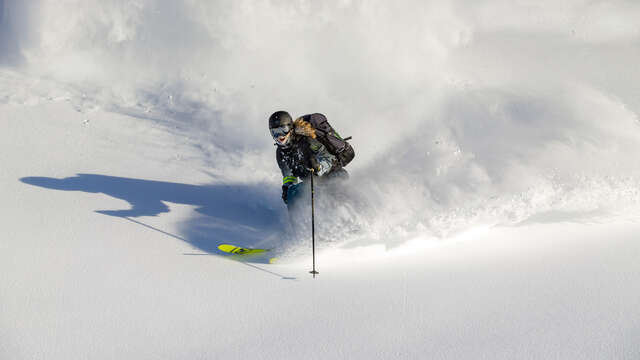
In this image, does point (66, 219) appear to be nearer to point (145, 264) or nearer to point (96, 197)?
point (96, 197)

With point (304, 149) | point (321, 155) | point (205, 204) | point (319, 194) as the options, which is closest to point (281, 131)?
point (304, 149)

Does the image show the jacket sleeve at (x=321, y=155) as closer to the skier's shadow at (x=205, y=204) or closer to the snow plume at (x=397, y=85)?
the snow plume at (x=397, y=85)

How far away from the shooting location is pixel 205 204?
25.0 ft

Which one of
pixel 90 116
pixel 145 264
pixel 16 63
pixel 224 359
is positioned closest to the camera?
pixel 224 359

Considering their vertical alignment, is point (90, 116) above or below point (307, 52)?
below

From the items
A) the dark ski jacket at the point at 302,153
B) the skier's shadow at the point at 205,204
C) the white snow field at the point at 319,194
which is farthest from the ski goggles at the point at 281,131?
the skier's shadow at the point at 205,204

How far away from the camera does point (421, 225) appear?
20.7ft

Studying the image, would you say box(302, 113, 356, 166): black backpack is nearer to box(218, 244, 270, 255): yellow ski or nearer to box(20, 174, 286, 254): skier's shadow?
box(20, 174, 286, 254): skier's shadow

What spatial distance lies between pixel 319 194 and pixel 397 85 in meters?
5.88

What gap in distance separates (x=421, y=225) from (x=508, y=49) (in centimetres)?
1152

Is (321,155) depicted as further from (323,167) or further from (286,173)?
(286,173)

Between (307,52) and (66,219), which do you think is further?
(307,52)

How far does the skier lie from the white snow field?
0.50 meters

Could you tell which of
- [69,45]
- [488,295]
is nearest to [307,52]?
[69,45]
